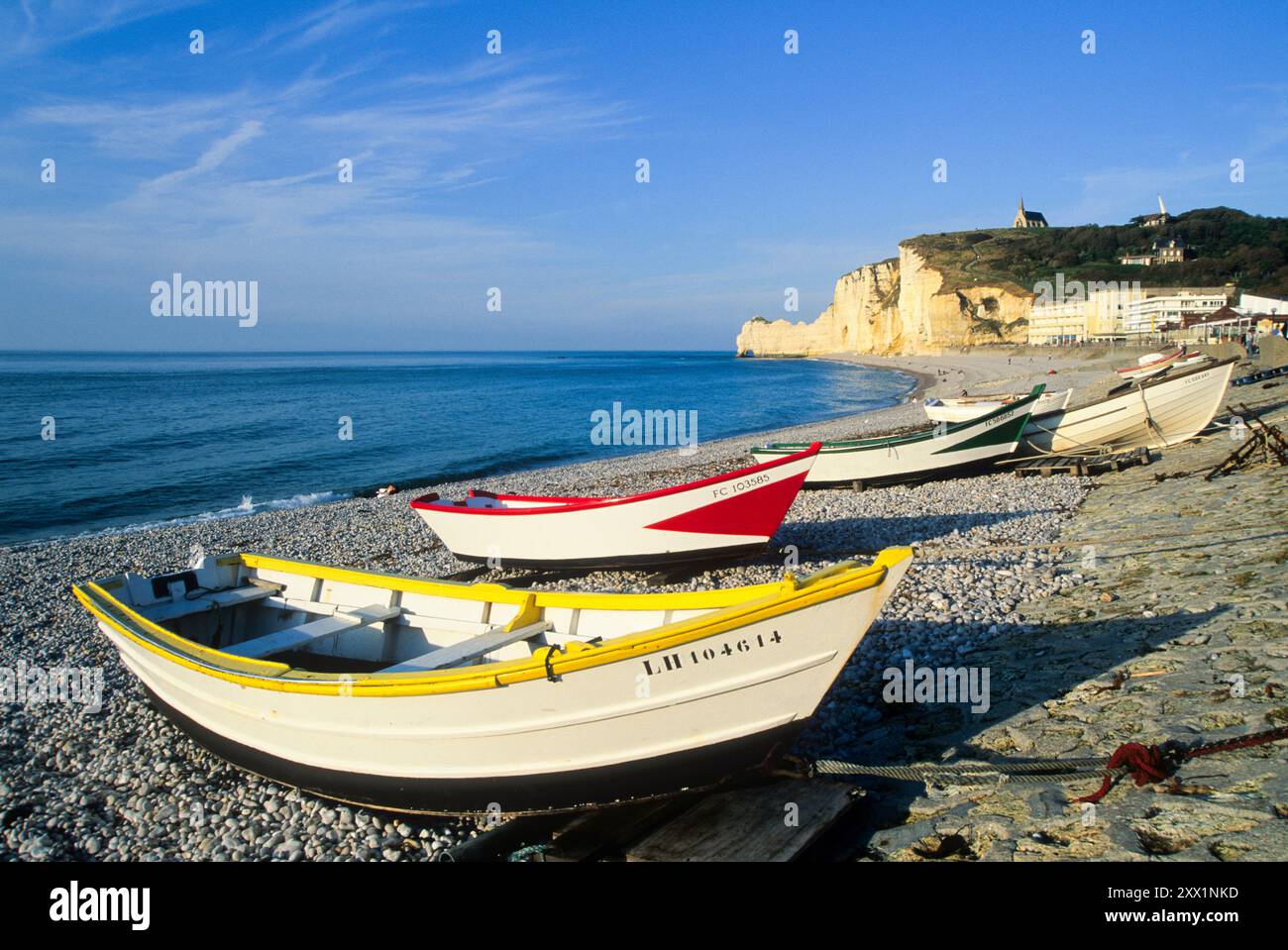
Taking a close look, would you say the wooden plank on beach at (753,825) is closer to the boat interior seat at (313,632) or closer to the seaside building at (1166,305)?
the boat interior seat at (313,632)

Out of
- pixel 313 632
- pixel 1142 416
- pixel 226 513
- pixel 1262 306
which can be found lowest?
pixel 226 513

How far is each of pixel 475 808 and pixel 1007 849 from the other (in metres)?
3.71

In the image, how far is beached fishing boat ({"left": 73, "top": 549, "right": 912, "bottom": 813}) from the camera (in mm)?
4965

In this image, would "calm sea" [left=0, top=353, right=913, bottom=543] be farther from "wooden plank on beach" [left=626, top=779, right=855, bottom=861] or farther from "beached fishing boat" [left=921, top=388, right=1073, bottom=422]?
"wooden plank on beach" [left=626, top=779, right=855, bottom=861]

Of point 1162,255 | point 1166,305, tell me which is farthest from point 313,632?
point 1162,255

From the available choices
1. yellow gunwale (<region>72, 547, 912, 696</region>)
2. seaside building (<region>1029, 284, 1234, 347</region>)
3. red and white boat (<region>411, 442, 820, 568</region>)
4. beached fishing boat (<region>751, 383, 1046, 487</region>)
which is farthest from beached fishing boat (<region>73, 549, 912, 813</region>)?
seaside building (<region>1029, 284, 1234, 347</region>)

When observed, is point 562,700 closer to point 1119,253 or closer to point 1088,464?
point 1088,464

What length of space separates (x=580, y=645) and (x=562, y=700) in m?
0.40

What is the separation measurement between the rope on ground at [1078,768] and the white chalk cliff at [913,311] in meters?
95.6

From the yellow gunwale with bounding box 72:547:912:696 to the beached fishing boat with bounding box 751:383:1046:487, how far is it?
12495mm

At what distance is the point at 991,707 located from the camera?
247 inches

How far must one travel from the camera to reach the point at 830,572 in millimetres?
5078
